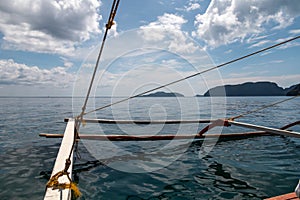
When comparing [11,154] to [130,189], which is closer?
[130,189]

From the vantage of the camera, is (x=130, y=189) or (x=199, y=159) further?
(x=199, y=159)

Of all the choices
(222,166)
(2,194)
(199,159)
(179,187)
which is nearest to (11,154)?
(2,194)

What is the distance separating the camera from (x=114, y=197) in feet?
17.6

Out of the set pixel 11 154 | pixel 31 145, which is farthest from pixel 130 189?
pixel 31 145

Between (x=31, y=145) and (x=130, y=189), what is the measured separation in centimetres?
740

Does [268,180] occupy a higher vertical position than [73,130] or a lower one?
lower

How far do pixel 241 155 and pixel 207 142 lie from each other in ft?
8.90

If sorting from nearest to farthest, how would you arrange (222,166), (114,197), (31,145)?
(114,197) → (222,166) → (31,145)

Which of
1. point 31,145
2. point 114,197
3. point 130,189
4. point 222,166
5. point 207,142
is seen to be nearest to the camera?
point 114,197

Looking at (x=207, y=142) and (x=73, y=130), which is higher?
(x=73, y=130)

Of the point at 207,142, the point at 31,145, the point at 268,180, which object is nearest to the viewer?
the point at 268,180

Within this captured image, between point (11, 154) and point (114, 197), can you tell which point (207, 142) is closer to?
point (114, 197)

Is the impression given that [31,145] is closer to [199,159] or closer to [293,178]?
[199,159]

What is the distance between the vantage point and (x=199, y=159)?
846 cm
